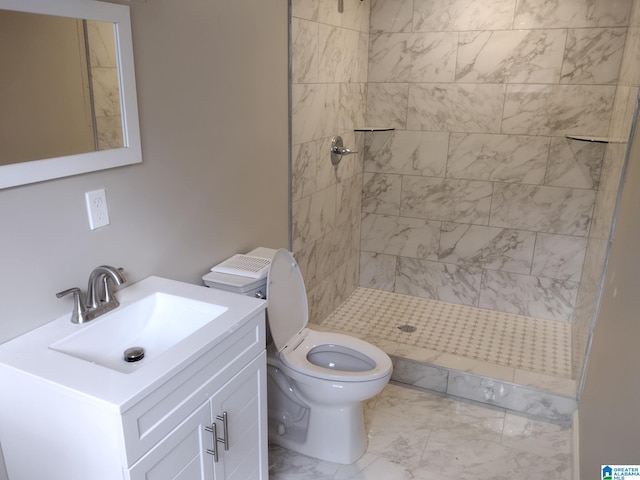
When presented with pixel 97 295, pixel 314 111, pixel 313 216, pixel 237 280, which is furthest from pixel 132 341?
pixel 314 111

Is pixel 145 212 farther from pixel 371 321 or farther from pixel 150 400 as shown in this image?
pixel 371 321

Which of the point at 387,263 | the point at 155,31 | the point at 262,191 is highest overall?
the point at 155,31

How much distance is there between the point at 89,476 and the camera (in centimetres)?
130

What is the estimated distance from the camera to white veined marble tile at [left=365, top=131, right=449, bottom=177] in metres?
3.67

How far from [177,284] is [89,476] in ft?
2.33

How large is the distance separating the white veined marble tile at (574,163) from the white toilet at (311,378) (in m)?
1.88

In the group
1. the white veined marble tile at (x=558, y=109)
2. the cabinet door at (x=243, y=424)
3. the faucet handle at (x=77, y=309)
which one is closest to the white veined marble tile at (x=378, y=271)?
the white veined marble tile at (x=558, y=109)

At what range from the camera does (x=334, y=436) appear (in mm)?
2326

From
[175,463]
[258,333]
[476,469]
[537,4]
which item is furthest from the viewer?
[537,4]

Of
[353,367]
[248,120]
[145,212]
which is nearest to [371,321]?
[353,367]

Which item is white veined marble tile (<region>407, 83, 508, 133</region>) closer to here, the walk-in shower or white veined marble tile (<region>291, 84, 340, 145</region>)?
the walk-in shower

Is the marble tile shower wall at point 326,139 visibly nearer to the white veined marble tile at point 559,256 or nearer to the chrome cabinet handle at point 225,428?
the white veined marble tile at point 559,256

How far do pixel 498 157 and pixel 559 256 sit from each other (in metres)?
0.80

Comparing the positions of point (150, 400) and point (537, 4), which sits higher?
point (537, 4)
